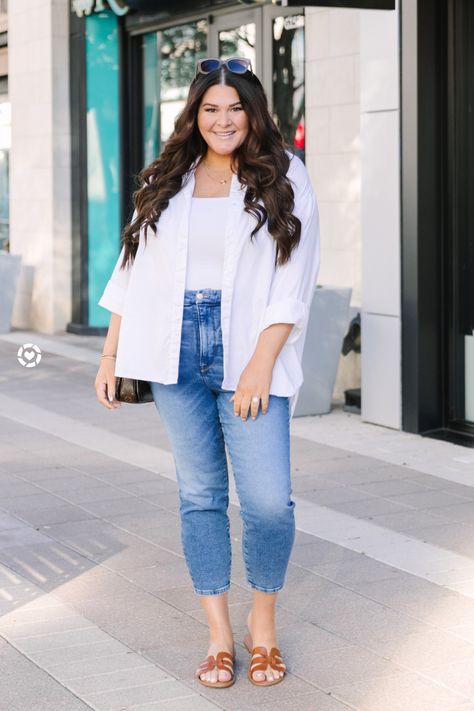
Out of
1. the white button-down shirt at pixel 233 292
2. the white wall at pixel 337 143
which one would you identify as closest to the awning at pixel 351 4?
the white wall at pixel 337 143

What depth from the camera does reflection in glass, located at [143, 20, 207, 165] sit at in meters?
13.1

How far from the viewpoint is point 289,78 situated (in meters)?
Result: 11.1

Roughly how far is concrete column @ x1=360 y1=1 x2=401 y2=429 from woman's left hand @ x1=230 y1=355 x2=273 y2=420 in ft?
15.4

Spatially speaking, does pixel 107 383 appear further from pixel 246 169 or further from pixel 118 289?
pixel 246 169

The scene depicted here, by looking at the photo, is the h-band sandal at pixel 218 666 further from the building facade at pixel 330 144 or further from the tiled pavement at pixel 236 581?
the building facade at pixel 330 144

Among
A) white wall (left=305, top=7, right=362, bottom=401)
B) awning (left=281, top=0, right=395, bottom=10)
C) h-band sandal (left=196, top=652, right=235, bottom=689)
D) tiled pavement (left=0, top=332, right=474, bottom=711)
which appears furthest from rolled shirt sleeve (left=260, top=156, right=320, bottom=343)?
white wall (left=305, top=7, right=362, bottom=401)

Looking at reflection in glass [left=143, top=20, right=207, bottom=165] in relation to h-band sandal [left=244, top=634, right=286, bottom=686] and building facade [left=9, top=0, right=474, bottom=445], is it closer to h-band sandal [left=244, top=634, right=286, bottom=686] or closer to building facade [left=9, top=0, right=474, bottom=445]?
building facade [left=9, top=0, right=474, bottom=445]

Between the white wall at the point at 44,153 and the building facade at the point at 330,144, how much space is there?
0.07ft

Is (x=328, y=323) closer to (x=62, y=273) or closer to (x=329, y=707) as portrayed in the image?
(x=329, y=707)

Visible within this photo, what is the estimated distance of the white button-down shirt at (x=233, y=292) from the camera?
12.8 feet

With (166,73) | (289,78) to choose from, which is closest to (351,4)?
(289,78)

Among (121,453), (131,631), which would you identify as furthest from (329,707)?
(121,453)

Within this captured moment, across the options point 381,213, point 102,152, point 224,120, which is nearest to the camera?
point 224,120

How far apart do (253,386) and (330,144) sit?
21.3ft
